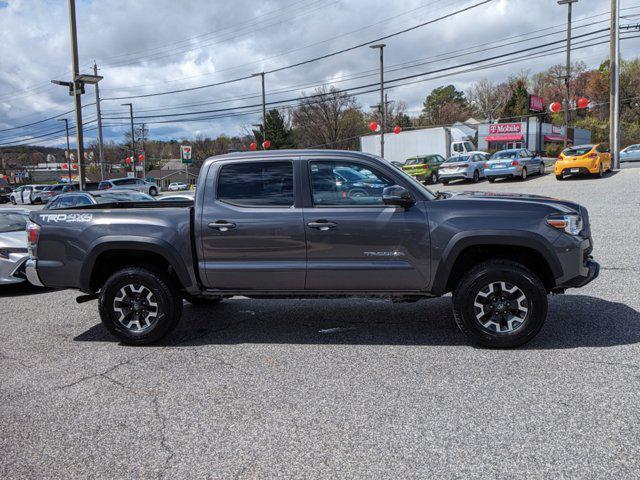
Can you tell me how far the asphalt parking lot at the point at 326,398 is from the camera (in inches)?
122

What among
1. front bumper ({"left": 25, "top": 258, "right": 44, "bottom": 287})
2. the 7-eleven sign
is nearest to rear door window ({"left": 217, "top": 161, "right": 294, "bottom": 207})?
front bumper ({"left": 25, "top": 258, "right": 44, "bottom": 287})

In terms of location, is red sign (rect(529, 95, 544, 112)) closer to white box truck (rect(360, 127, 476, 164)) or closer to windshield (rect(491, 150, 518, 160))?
white box truck (rect(360, 127, 476, 164))

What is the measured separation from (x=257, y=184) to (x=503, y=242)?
2401mm

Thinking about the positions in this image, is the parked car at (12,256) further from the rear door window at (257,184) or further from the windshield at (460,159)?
the windshield at (460,159)

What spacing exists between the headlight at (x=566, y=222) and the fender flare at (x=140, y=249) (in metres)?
3.46

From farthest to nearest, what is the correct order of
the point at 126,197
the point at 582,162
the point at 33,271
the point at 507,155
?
the point at 507,155 < the point at 582,162 < the point at 126,197 < the point at 33,271

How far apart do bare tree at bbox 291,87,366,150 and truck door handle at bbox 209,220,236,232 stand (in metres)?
68.9

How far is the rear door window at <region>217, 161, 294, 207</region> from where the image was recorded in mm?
5184

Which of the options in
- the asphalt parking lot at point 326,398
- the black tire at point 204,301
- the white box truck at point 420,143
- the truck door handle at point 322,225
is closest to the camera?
the asphalt parking lot at point 326,398

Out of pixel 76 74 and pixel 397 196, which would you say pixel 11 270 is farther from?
pixel 76 74

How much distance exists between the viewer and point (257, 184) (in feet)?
17.3

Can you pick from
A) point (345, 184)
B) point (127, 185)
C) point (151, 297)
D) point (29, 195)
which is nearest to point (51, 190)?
point (29, 195)

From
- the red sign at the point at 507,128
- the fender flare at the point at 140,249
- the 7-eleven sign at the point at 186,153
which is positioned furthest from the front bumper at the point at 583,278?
the red sign at the point at 507,128

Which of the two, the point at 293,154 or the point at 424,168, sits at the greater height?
the point at 424,168
